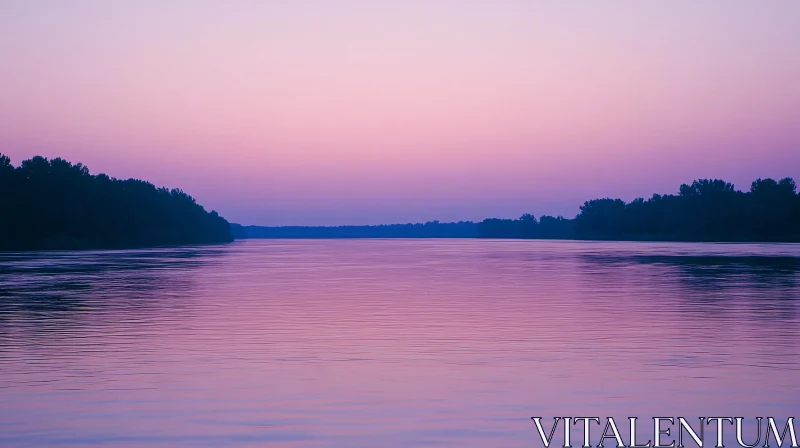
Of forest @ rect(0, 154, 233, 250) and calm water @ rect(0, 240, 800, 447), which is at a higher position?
forest @ rect(0, 154, 233, 250)

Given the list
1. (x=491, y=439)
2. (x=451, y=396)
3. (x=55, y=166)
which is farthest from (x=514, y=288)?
(x=55, y=166)

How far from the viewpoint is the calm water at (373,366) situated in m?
11.5

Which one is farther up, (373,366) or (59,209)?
(59,209)

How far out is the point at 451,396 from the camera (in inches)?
526

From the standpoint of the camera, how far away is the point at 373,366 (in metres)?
16.3

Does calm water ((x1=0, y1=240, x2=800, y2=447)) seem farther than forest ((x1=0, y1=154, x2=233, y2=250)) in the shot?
No

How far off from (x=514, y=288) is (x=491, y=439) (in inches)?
1173

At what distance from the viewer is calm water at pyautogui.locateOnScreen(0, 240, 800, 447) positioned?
11453 mm

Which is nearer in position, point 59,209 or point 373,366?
point 373,366

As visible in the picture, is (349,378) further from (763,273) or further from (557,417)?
(763,273)

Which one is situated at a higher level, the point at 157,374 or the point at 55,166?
the point at 55,166

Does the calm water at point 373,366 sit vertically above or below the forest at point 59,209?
below

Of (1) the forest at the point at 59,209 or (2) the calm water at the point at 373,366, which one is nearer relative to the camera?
(2) the calm water at the point at 373,366

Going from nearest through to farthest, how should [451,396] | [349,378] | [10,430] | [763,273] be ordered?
[10,430] < [451,396] < [349,378] < [763,273]
